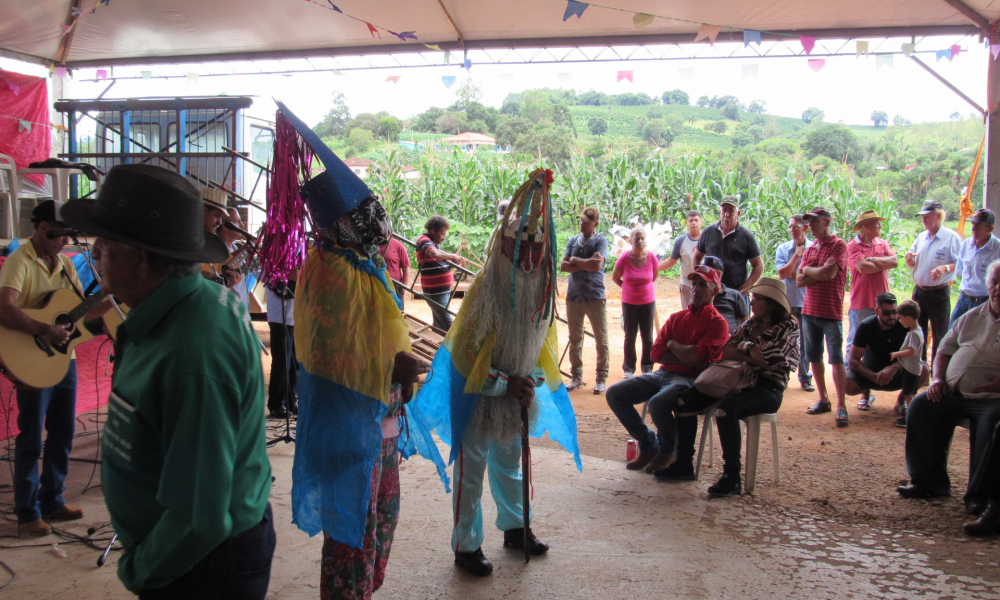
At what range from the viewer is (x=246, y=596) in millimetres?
1470

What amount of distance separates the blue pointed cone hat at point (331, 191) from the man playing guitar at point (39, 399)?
1.69 metres

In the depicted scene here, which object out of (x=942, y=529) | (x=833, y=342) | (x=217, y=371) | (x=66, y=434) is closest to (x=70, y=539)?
(x=66, y=434)

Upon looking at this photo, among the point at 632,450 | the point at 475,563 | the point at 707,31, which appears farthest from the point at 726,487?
the point at 707,31

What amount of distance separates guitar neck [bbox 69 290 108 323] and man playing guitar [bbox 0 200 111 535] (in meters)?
0.14

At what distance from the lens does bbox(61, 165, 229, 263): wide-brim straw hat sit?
4.50ft

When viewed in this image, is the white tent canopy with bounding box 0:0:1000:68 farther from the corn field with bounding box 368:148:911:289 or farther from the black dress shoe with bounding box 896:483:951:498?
the black dress shoe with bounding box 896:483:951:498

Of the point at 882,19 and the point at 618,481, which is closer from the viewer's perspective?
the point at 618,481

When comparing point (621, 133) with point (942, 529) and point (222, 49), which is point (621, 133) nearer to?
point (222, 49)

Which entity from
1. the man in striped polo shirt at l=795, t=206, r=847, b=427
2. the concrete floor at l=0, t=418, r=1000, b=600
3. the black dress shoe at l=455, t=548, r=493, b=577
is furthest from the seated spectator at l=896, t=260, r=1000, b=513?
the black dress shoe at l=455, t=548, r=493, b=577

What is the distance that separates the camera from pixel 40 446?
10.8 feet

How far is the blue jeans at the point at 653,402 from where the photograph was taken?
14.3 ft

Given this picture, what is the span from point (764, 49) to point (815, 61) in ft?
2.42

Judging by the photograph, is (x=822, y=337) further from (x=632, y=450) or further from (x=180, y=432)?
(x=180, y=432)

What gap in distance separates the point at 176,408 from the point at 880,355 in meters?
5.93
